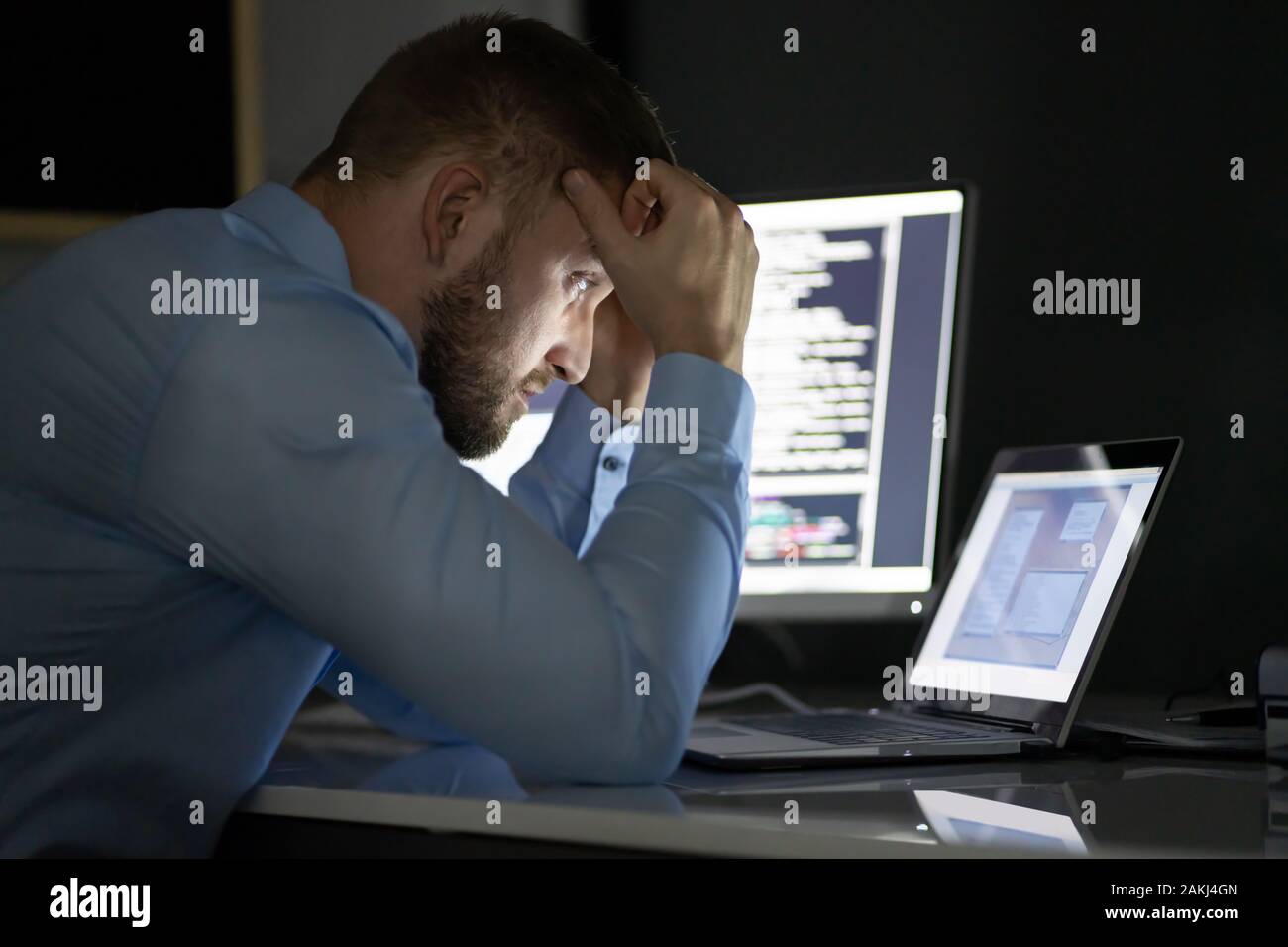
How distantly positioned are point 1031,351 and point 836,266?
0.27m

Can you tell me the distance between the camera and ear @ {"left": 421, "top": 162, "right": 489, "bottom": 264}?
35.9 inches

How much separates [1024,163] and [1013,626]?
25.6 inches

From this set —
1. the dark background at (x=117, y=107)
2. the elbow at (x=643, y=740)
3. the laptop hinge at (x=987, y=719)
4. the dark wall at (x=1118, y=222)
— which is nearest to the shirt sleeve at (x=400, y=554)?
the elbow at (x=643, y=740)

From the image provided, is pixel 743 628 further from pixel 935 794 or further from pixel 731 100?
pixel 935 794

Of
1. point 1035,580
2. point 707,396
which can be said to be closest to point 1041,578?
point 1035,580

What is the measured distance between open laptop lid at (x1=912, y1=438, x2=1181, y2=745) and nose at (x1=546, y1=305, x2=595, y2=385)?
420mm

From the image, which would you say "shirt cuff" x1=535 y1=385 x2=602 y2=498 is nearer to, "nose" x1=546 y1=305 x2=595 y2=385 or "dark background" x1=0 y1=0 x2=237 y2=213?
"nose" x1=546 y1=305 x2=595 y2=385

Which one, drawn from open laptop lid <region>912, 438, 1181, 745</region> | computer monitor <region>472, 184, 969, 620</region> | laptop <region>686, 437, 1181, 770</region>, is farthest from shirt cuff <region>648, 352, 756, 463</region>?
computer monitor <region>472, 184, 969, 620</region>

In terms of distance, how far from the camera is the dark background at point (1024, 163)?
1.34 metres

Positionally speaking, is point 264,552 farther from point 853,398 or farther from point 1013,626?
point 853,398

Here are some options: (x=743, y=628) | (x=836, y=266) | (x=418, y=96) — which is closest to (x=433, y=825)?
(x=418, y=96)

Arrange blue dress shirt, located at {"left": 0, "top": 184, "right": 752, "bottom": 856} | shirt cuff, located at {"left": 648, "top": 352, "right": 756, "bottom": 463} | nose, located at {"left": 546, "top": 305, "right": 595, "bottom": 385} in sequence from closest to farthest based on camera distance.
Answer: blue dress shirt, located at {"left": 0, "top": 184, "right": 752, "bottom": 856}, shirt cuff, located at {"left": 648, "top": 352, "right": 756, "bottom": 463}, nose, located at {"left": 546, "top": 305, "right": 595, "bottom": 385}

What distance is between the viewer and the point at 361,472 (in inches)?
26.8

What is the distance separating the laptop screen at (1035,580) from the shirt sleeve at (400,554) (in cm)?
39
